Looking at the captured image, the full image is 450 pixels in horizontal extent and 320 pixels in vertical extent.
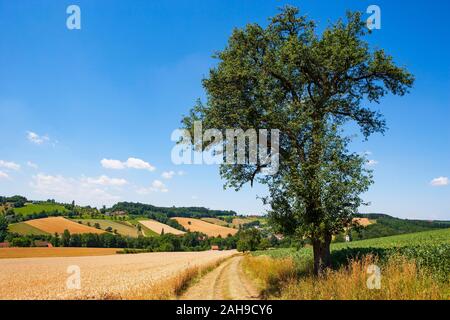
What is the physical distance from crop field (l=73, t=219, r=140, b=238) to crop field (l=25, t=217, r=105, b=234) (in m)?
10.5

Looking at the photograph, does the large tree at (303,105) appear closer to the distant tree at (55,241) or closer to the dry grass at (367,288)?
the dry grass at (367,288)

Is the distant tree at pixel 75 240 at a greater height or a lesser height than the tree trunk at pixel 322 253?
lesser

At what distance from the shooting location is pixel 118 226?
506 ft

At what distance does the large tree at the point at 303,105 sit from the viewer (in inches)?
715

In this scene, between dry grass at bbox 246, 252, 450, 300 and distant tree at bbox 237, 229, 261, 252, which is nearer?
dry grass at bbox 246, 252, 450, 300

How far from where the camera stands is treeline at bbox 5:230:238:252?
11051cm

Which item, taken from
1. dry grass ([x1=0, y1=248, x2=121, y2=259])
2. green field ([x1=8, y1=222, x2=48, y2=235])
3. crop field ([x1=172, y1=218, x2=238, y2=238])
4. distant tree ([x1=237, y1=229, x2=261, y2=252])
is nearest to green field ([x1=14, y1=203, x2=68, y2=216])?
green field ([x1=8, y1=222, x2=48, y2=235])

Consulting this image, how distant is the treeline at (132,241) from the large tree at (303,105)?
10887 cm

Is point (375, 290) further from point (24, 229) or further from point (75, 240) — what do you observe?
point (24, 229)

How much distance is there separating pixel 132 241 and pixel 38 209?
172 ft

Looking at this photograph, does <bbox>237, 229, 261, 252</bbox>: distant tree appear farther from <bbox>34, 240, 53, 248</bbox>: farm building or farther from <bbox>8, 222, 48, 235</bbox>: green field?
<bbox>8, 222, 48, 235</bbox>: green field

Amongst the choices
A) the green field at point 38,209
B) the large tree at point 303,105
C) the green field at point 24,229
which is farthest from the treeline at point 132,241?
the large tree at point 303,105
